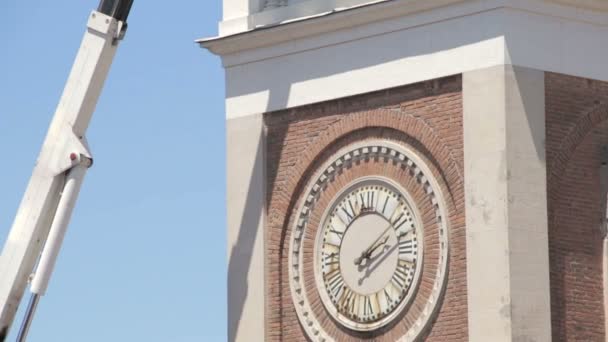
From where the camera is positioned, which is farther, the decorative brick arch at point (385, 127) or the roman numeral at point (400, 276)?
the roman numeral at point (400, 276)

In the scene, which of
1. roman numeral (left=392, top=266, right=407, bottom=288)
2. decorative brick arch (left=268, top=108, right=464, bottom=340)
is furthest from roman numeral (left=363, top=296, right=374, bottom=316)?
decorative brick arch (left=268, top=108, right=464, bottom=340)

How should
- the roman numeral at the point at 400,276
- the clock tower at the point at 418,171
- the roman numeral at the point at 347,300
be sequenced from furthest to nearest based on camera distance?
the roman numeral at the point at 347,300 → the roman numeral at the point at 400,276 → the clock tower at the point at 418,171

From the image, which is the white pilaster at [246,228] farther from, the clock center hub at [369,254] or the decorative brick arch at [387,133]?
the clock center hub at [369,254]

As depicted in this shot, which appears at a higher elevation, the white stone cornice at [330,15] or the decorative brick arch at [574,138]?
the white stone cornice at [330,15]

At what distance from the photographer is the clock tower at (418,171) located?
86.5ft

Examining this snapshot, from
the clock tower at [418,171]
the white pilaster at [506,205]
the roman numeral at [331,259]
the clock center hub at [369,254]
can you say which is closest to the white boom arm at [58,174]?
the clock tower at [418,171]

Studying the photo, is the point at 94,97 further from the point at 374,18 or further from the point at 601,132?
the point at 601,132

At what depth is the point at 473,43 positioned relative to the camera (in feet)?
87.7

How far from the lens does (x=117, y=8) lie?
1064 inches

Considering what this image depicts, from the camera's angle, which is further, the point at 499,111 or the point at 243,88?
the point at 243,88

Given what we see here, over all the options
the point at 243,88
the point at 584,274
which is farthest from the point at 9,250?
the point at 584,274

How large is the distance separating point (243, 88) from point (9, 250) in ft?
11.8

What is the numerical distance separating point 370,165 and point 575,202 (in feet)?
7.36

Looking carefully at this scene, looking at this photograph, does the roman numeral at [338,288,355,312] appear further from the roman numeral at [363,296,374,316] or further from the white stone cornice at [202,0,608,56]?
the white stone cornice at [202,0,608,56]
